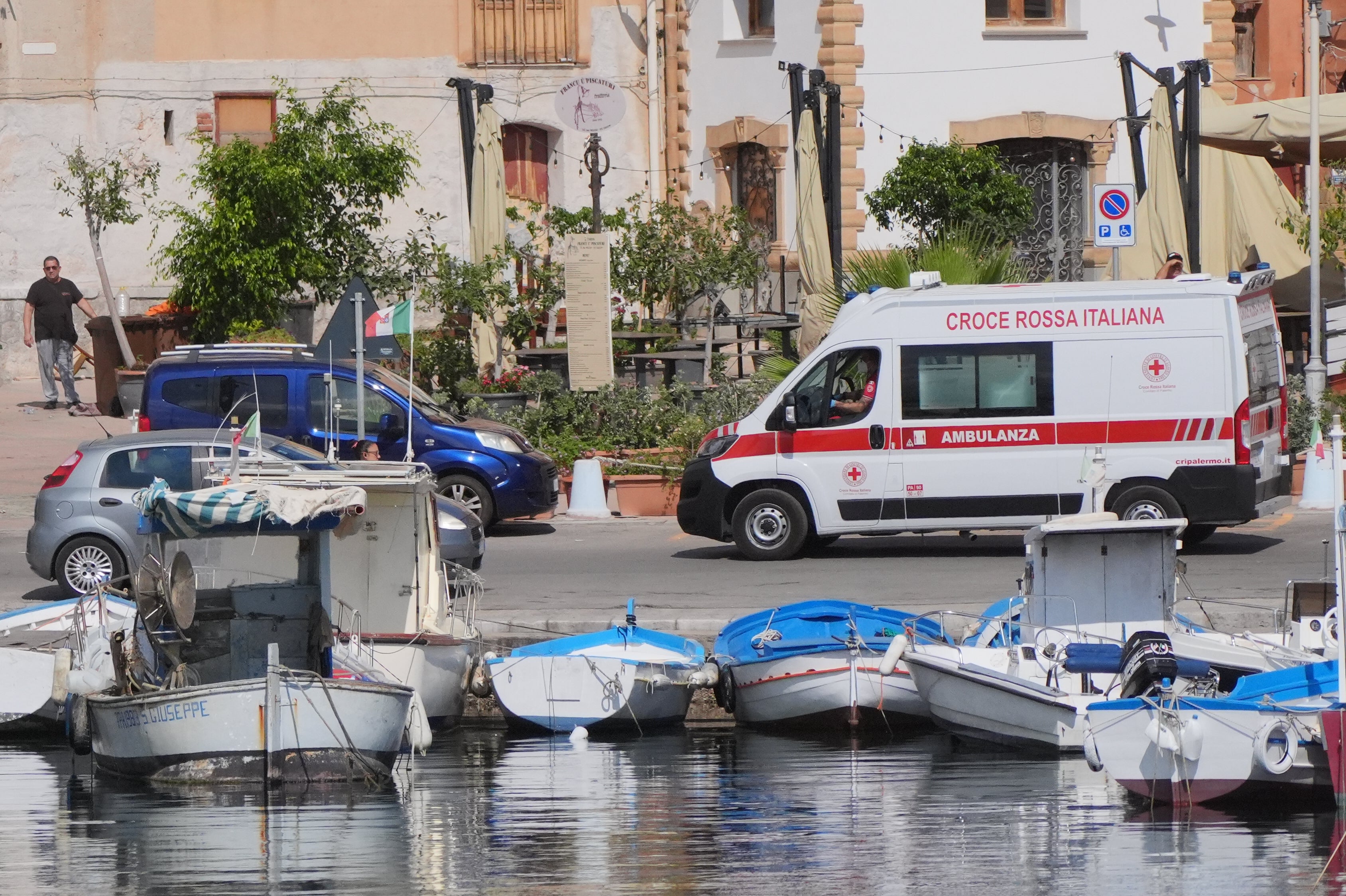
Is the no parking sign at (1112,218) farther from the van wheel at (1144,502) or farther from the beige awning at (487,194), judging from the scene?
the beige awning at (487,194)

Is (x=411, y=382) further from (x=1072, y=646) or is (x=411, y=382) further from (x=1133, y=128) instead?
(x=1133, y=128)

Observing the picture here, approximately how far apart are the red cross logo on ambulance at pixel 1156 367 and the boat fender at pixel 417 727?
26.4ft

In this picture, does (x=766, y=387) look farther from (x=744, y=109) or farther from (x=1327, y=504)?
(x=744, y=109)

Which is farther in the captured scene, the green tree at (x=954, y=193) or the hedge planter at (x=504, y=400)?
the green tree at (x=954, y=193)

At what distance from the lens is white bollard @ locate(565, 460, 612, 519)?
21.2 meters

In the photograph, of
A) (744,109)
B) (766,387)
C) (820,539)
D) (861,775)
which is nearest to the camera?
(861,775)

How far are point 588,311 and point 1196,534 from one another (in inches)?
332

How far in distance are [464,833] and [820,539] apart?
904cm

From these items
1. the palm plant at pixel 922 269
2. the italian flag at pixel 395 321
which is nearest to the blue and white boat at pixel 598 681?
the italian flag at pixel 395 321

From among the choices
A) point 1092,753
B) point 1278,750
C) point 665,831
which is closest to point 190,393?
point 665,831

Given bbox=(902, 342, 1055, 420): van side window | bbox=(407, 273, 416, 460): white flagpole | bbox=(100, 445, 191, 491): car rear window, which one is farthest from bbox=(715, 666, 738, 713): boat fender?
bbox=(100, 445, 191, 491): car rear window

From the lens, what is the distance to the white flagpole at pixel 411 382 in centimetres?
1423

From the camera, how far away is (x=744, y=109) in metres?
31.4

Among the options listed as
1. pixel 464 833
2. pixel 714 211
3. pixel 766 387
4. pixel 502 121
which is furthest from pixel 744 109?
pixel 464 833
